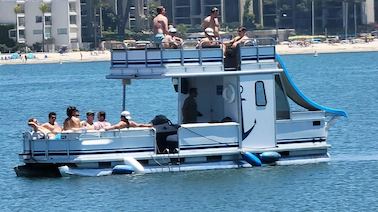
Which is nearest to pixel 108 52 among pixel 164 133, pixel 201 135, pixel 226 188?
pixel 164 133

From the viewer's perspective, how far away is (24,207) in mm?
Answer: 32906

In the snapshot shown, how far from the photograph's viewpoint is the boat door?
3584 cm

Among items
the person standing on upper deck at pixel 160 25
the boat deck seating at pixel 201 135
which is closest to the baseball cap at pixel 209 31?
the person standing on upper deck at pixel 160 25

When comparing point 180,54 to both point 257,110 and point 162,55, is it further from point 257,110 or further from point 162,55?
point 257,110

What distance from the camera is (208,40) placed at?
1423 inches

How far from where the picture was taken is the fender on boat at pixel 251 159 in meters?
35.7

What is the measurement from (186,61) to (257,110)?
2.15m

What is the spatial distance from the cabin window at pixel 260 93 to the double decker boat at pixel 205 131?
2cm

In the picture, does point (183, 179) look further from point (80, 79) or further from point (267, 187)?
point (80, 79)

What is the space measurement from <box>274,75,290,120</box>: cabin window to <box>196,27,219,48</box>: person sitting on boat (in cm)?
179

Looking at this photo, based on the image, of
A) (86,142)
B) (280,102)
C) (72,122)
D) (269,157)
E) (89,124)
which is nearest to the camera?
(86,142)

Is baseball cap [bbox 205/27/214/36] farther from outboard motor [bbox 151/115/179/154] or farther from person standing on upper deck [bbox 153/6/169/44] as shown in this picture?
outboard motor [bbox 151/115/179/154]

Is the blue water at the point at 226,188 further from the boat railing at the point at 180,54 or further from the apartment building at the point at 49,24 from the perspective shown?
the apartment building at the point at 49,24

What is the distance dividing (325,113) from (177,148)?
408cm
